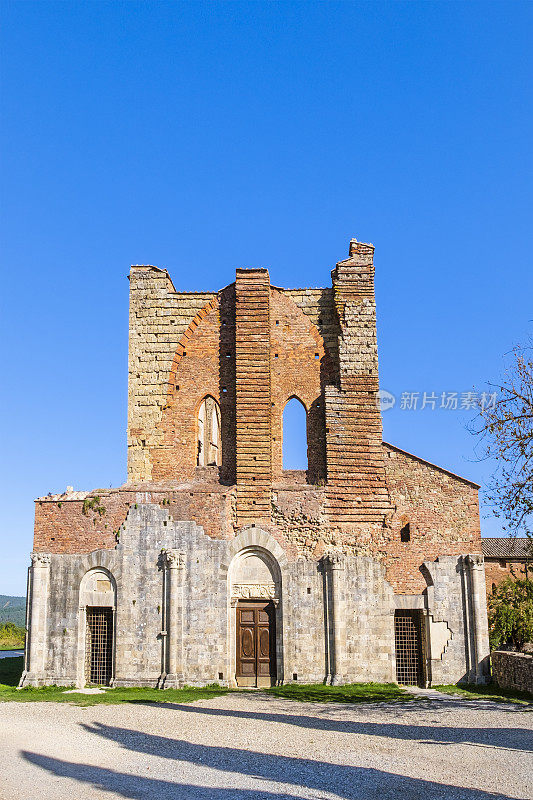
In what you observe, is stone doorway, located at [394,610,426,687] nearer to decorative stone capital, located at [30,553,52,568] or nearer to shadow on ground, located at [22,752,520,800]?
decorative stone capital, located at [30,553,52,568]

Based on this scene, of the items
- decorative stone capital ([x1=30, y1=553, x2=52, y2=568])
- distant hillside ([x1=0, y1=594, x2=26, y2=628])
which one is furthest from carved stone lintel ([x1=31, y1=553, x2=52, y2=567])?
distant hillside ([x1=0, y1=594, x2=26, y2=628])

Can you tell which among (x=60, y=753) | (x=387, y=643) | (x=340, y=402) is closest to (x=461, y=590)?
(x=387, y=643)

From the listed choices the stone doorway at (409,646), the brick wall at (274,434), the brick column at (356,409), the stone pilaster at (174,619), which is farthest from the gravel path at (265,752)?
the brick column at (356,409)

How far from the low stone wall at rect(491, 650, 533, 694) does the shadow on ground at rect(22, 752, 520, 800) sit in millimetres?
8620

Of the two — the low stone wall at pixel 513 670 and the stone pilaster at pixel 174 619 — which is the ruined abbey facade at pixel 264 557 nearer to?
the stone pilaster at pixel 174 619

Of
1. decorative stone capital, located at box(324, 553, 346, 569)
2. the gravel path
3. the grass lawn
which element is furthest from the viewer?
decorative stone capital, located at box(324, 553, 346, 569)

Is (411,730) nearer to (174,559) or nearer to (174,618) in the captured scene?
(174,618)

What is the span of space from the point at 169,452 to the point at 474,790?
15.6 m

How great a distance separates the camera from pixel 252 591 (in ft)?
69.4

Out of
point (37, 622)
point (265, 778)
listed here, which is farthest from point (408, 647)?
point (265, 778)

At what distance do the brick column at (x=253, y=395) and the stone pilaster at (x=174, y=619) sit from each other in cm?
218

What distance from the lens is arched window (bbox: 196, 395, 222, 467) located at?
29.7m

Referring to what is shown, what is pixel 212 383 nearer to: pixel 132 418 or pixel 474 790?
pixel 132 418

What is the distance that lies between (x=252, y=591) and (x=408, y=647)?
4544 mm
